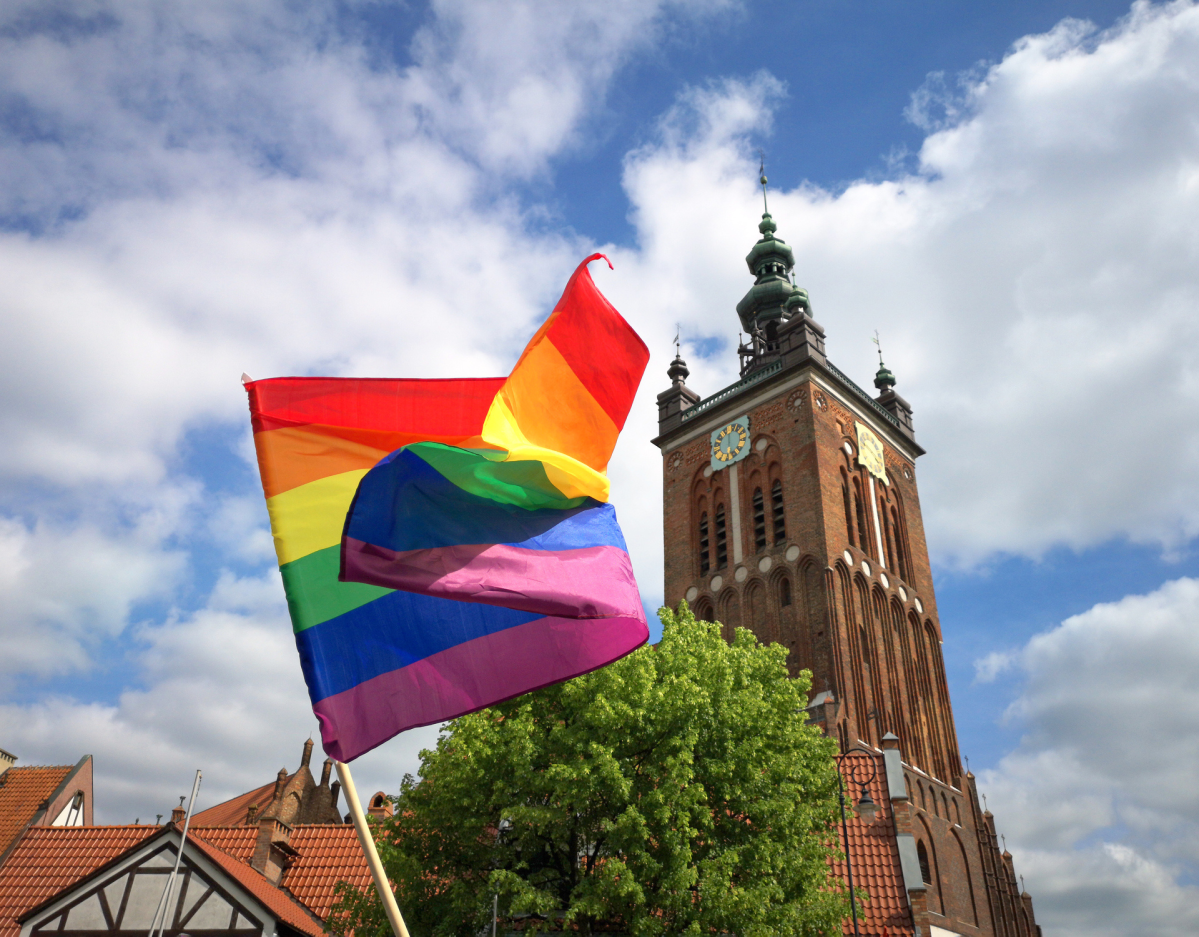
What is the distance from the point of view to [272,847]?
2202cm

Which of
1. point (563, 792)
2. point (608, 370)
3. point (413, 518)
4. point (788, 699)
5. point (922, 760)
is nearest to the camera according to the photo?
point (413, 518)

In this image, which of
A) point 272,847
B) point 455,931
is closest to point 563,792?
point 455,931

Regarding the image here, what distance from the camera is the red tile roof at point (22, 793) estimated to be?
87.6 feet

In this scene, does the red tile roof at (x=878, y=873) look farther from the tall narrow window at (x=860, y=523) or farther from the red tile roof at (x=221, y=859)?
the tall narrow window at (x=860, y=523)

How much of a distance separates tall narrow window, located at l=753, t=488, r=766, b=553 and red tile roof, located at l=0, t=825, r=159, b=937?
25439 millimetres

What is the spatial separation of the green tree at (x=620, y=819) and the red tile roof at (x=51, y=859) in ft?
34.1

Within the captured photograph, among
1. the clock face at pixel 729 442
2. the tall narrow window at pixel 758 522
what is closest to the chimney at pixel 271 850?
the tall narrow window at pixel 758 522

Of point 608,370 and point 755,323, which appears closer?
point 608,370

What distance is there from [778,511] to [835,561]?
4073 millimetres

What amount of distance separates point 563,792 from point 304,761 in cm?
2677

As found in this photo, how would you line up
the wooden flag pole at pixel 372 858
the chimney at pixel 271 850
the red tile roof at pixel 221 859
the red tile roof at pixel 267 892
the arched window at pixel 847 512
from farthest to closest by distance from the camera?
the arched window at pixel 847 512 < the chimney at pixel 271 850 < the red tile roof at pixel 221 859 < the red tile roof at pixel 267 892 < the wooden flag pole at pixel 372 858

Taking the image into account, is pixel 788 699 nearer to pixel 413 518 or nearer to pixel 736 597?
pixel 413 518

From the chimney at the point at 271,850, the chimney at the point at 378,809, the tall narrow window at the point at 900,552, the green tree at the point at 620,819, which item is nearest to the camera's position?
the green tree at the point at 620,819

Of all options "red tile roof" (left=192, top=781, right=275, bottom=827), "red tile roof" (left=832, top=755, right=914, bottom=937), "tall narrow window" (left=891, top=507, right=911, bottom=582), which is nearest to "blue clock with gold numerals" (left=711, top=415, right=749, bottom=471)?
"tall narrow window" (left=891, top=507, right=911, bottom=582)
